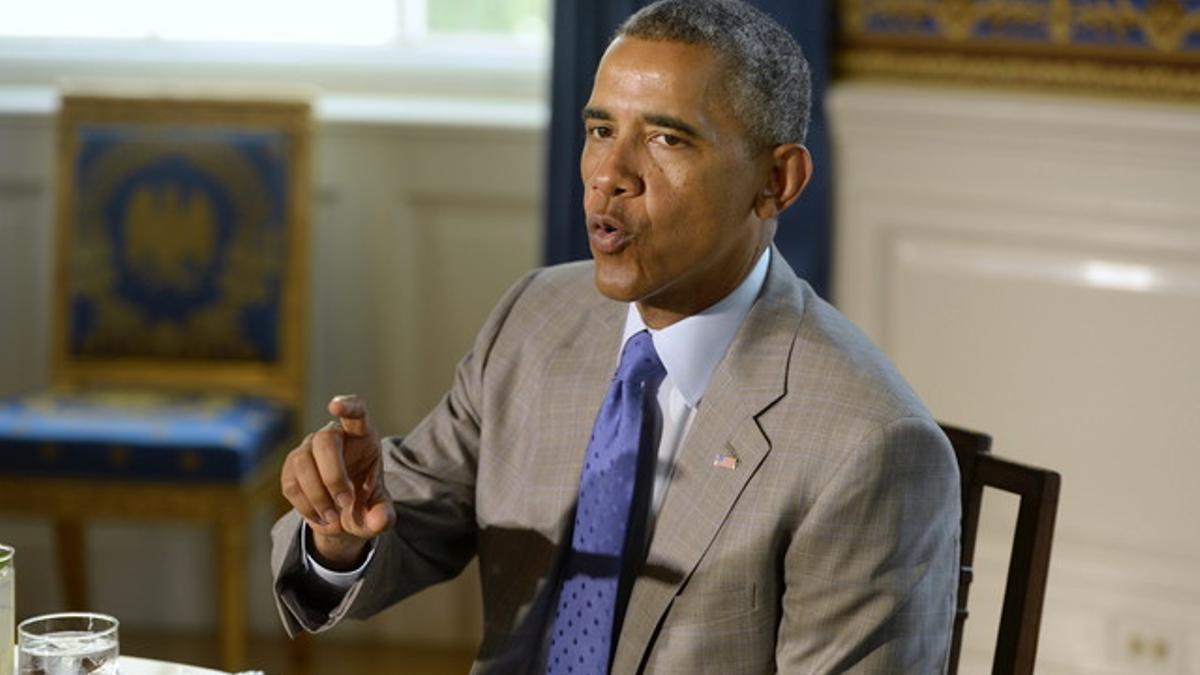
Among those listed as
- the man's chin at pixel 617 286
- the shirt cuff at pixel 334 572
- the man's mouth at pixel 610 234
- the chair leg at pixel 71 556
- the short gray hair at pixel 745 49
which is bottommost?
the chair leg at pixel 71 556

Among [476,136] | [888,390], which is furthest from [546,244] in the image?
[888,390]

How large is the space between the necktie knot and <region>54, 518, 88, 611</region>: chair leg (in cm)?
262

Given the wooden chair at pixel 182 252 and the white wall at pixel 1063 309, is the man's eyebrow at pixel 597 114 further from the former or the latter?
the wooden chair at pixel 182 252

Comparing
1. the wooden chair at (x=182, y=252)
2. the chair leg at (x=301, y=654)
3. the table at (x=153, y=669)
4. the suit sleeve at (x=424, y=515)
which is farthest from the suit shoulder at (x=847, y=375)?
the chair leg at (x=301, y=654)

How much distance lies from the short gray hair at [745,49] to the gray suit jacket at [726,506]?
18cm

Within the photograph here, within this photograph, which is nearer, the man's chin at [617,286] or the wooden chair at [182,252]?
the man's chin at [617,286]

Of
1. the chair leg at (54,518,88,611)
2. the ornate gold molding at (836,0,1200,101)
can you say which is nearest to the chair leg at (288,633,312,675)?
the chair leg at (54,518,88,611)

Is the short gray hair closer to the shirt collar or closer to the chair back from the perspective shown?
the shirt collar

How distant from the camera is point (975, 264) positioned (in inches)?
149

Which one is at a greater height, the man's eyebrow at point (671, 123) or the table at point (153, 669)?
the man's eyebrow at point (671, 123)

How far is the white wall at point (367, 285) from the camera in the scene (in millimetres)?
4312

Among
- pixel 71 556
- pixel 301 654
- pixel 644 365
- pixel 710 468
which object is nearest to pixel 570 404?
pixel 644 365

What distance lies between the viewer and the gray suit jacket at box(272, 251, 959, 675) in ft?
5.85

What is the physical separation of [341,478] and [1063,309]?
2272 mm
